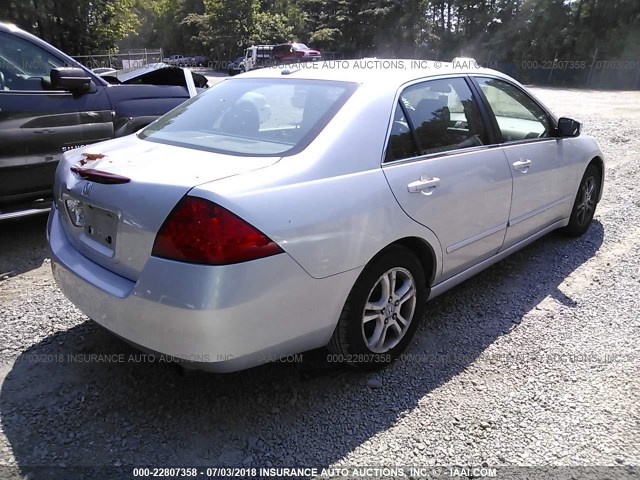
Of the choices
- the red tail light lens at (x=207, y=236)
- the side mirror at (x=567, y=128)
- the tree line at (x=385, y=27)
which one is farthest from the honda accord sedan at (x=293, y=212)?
the tree line at (x=385, y=27)

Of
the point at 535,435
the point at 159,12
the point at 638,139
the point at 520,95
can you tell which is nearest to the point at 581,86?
the point at 638,139

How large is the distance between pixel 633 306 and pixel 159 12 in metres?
82.9

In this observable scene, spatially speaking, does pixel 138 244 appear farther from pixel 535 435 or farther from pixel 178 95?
pixel 178 95

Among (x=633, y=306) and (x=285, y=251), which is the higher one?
(x=285, y=251)

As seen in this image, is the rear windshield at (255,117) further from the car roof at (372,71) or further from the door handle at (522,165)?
the door handle at (522,165)

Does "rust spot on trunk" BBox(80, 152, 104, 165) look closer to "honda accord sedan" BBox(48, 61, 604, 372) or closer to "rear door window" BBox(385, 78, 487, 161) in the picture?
"honda accord sedan" BBox(48, 61, 604, 372)

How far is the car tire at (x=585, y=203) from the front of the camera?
4734 mm

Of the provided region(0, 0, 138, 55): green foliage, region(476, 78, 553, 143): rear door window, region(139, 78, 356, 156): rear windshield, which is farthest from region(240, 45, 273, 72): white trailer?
region(139, 78, 356, 156): rear windshield

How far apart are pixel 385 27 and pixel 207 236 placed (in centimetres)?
5500

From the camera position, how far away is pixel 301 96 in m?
2.91

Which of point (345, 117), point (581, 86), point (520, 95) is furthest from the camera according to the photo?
point (581, 86)

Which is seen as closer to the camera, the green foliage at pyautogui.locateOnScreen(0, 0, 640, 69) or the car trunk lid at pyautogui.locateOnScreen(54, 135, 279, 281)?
the car trunk lid at pyautogui.locateOnScreen(54, 135, 279, 281)

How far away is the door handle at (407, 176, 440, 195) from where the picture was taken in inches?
107

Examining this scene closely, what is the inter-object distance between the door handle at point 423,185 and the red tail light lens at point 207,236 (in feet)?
3.29
